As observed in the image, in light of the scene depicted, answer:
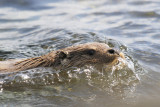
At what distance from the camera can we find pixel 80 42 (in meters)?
8.32

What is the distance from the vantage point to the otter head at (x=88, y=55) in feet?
18.4

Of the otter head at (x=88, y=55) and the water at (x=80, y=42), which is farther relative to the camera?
the otter head at (x=88, y=55)

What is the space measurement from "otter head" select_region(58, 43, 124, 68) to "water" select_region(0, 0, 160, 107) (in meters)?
0.19

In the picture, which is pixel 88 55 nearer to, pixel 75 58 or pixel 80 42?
pixel 75 58

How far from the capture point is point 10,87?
18.4ft

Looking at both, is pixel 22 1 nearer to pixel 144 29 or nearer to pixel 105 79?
pixel 144 29

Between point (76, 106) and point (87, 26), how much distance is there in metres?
5.94

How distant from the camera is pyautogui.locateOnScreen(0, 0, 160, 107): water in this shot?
16.2 ft

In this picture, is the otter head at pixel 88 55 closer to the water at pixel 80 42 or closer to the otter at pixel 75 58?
the otter at pixel 75 58

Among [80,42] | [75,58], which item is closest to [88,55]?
[75,58]

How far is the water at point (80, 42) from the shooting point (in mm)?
4938

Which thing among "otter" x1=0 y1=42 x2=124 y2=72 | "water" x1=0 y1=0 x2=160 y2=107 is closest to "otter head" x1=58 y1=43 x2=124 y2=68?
"otter" x1=0 y1=42 x2=124 y2=72

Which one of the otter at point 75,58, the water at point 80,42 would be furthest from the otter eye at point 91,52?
the water at point 80,42

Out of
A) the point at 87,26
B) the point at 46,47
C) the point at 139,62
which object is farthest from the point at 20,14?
the point at 139,62
